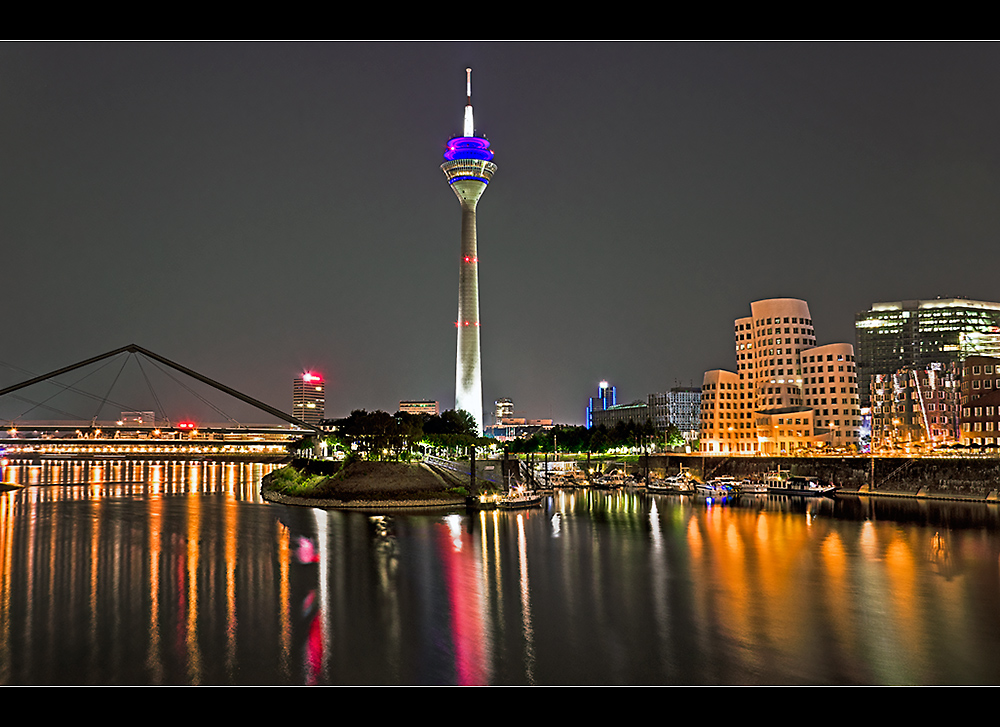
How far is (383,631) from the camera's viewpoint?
78.9 feet

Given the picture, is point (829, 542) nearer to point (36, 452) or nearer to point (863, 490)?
point (863, 490)

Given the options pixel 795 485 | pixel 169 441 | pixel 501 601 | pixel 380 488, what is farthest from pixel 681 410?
pixel 501 601

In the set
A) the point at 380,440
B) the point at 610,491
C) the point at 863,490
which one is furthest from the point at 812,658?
the point at 610,491

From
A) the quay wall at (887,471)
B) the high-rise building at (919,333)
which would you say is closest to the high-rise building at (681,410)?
the high-rise building at (919,333)

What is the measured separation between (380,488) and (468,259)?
63.5 m

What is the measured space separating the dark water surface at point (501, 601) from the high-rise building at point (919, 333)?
108 meters

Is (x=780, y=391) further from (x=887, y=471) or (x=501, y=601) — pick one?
(x=501, y=601)

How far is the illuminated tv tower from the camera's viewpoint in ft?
389

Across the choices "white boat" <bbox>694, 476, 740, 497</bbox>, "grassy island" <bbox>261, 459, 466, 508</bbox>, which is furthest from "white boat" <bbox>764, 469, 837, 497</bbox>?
"grassy island" <bbox>261, 459, 466, 508</bbox>

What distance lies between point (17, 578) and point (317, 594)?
1322 centimetres

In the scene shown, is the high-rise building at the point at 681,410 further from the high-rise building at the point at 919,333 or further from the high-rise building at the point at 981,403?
the high-rise building at the point at 981,403

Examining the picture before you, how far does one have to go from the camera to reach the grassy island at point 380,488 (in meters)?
59.2

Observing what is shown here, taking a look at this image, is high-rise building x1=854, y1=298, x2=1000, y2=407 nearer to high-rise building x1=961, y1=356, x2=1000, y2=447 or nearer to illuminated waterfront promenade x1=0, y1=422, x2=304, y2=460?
high-rise building x1=961, y1=356, x2=1000, y2=447

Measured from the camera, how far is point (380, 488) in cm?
6019
